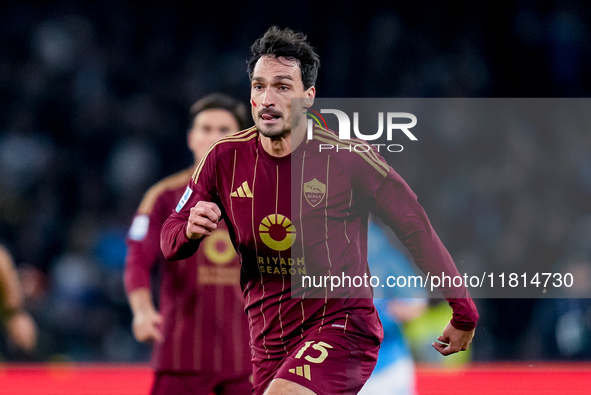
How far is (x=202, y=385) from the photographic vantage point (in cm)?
398

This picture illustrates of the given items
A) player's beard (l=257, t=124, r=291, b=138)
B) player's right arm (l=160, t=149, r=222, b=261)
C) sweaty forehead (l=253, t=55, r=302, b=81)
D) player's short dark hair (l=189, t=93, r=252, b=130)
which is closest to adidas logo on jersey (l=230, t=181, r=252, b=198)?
player's right arm (l=160, t=149, r=222, b=261)

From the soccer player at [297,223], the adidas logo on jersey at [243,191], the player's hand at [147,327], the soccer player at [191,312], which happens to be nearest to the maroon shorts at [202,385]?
the soccer player at [191,312]

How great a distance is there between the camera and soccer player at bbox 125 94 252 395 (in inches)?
158

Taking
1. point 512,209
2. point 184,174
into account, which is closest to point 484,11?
point 512,209

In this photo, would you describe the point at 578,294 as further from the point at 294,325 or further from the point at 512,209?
the point at 294,325

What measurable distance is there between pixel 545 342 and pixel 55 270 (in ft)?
16.4

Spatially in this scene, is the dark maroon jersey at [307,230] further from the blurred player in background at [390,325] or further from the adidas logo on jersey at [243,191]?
the blurred player in background at [390,325]

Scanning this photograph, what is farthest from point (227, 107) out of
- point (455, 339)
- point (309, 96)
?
point (455, 339)

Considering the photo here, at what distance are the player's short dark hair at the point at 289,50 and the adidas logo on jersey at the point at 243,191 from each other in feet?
1.54

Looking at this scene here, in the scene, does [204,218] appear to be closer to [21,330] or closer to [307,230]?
[307,230]

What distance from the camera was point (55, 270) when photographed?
27.0ft

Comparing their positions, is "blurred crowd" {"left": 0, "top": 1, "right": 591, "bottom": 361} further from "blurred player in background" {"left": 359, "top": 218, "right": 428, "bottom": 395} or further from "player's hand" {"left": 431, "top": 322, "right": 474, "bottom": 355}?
"player's hand" {"left": 431, "top": 322, "right": 474, "bottom": 355}

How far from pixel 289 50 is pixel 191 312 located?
5.56 feet

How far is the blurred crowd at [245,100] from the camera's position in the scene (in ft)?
25.1
